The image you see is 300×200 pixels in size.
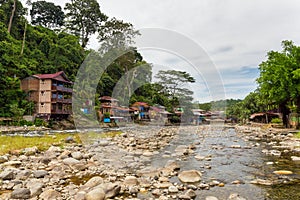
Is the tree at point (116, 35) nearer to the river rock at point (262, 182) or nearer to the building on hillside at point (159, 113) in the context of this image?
the building on hillside at point (159, 113)

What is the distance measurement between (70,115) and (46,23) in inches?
1166

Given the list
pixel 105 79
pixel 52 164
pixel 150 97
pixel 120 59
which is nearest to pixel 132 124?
pixel 150 97

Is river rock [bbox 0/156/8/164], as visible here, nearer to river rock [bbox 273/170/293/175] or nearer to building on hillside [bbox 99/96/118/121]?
river rock [bbox 273/170/293/175]

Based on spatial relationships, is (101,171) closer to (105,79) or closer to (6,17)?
(105,79)

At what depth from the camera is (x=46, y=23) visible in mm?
53250

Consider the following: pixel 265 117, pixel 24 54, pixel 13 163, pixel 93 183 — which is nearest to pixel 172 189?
pixel 93 183

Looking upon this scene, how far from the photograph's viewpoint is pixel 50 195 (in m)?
5.28

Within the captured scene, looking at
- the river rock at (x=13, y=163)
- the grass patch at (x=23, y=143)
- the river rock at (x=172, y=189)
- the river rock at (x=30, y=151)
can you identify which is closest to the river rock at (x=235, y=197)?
the river rock at (x=172, y=189)

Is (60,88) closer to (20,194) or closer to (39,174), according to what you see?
(39,174)

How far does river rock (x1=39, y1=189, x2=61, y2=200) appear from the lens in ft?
17.1

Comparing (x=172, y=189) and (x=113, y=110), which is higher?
(x=113, y=110)

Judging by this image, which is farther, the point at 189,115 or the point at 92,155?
the point at 189,115

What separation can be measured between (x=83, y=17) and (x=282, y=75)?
113 ft

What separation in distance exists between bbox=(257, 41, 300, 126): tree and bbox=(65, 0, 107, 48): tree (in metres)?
30.5
